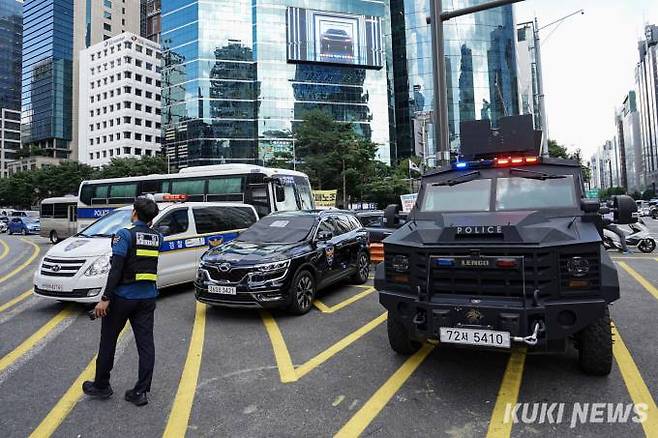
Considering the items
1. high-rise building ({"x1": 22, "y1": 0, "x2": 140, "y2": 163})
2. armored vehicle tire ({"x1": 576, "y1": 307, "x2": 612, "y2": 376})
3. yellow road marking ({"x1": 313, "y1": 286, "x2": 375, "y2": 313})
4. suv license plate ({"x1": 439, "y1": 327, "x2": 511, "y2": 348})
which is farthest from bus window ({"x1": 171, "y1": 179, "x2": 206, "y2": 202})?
high-rise building ({"x1": 22, "y1": 0, "x2": 140, "y2": 163})

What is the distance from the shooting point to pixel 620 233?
13.1 m

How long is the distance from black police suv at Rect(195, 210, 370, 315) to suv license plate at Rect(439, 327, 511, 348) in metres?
3.17

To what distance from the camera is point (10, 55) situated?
12606 cm

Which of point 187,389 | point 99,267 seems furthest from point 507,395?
point 99,267

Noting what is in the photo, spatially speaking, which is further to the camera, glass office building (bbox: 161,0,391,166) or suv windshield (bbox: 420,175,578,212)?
glass office building (bbox: 161,0,391,166)

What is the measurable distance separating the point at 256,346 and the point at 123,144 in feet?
291

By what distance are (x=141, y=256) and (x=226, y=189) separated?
13.0 m

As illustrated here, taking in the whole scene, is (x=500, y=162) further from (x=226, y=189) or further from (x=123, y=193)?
(x=123, y=193)

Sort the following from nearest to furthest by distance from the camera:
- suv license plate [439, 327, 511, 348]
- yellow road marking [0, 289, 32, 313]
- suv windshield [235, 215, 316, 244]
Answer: suv license plate [439, 327, 511, 348] < suv windshield [235, 215, 316, 244] < yellow road marking [0, 289, 32, 313]

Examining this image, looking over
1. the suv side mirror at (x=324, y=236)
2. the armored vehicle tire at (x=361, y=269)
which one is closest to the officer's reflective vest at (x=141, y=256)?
the suv side mirror at (x=324, y=236)

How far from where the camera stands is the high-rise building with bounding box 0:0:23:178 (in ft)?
390

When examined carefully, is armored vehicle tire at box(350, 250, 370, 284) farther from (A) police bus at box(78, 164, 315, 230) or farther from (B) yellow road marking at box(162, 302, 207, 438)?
(A) police bus at box(78, 164, 315, 230)

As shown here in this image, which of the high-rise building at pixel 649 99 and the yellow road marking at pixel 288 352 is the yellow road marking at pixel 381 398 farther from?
the high-rise building at pixel 649 99

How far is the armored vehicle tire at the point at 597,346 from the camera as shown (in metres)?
3.89
